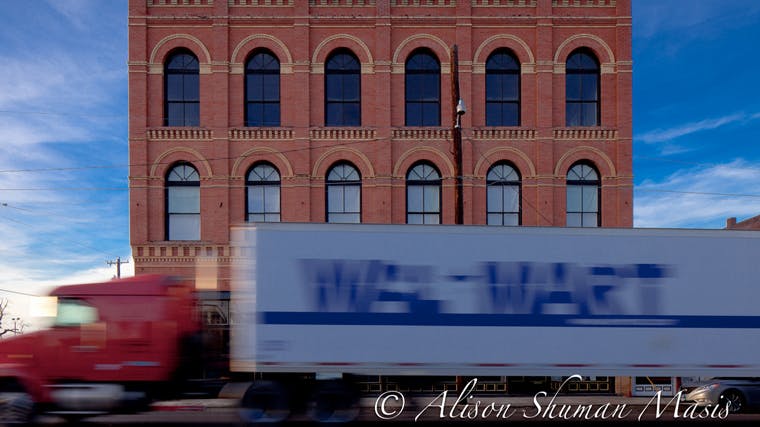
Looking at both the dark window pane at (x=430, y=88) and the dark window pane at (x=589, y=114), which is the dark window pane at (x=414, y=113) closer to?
the dark window pane at (x=430, y=88)

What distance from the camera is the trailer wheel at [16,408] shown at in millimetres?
9602

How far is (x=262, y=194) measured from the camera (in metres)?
20.4

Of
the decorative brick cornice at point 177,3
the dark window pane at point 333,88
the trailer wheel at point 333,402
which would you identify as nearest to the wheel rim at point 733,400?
the trailer wheel at point 333,402

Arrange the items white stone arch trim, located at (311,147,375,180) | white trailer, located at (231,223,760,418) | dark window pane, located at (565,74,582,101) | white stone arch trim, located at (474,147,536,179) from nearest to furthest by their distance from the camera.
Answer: white trailer, located at (231,223,760,418), white stone arch trim, located at (311,147,375,180), white stone arch trim, located at (474,147,536,179), dark window pane, located at (565,74,582,101)

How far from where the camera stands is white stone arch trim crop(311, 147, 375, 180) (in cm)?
2038

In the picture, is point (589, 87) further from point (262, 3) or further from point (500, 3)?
point (262, 3)

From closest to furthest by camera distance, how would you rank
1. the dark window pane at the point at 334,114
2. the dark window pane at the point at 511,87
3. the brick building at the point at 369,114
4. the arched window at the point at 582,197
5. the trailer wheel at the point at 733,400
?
the trailer wheel at the point at 733,400 → the brick building at the point at 369,114 → the arched window at the point at 582,197 → the dark window pane at the point at 334,114 → the dark window pane at the point at 511,87

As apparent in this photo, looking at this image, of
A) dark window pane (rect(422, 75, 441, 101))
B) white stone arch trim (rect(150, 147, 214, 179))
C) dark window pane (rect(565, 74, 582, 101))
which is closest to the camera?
white stone arch trim (rect(150, 147, 214, 179))

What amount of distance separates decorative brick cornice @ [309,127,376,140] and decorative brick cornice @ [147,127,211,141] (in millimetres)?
3872

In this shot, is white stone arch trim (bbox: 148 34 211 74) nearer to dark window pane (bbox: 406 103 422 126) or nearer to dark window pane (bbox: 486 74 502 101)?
dark window pane (bbox: 406 103 422 126)

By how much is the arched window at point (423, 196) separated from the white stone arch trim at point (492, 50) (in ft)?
14.1

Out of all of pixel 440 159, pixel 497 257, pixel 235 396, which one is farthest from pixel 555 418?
pixel 440 159

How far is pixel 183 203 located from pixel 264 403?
40.4ft

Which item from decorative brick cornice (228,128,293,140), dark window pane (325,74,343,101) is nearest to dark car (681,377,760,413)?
dark window pane (325,74,343,101)
